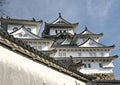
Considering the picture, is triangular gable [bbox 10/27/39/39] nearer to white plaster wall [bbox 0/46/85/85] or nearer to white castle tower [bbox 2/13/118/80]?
white castle tower [bbox 2/13/118/80]

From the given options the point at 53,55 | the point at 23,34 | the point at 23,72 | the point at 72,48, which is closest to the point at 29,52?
the point at 23,72

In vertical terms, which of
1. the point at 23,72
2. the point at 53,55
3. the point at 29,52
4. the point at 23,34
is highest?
the point at 23,34

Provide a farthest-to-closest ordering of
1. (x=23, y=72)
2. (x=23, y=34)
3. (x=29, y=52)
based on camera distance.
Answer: (x=23, y=34) < (x=29, y=52) < (x=23, y=72)

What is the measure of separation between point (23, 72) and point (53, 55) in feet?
106

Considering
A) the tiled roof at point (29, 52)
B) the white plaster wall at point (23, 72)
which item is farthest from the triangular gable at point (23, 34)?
the white plaster wall at point (23, 72)

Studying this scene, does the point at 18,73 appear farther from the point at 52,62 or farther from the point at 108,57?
the point at 108,57

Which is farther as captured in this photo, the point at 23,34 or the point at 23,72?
the point at 23,34

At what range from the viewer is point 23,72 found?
1005 centimetres

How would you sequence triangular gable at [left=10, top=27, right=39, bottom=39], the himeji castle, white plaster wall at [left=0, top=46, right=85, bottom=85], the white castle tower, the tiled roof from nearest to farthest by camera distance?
white plaster wall at [left=0, top=46, right=85, bottom=85] → the tiled roof → the himeji castle → the white castle tower → triangular gable at [left=10, top=27, right=39, bottom=39]

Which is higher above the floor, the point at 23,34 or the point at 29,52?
the point at 23,34

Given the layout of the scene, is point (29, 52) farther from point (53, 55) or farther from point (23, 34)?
point (23, 34)

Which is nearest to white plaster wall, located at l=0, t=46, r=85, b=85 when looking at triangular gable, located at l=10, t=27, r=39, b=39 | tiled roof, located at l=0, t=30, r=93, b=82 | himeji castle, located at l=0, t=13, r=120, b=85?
himeji castle, located at l=0, t=13, r=120, b=85

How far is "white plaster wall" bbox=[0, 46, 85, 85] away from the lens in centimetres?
906

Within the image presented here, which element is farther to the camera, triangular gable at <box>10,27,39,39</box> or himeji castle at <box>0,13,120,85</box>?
triangular gable at <box>10,27,39,39</box>
